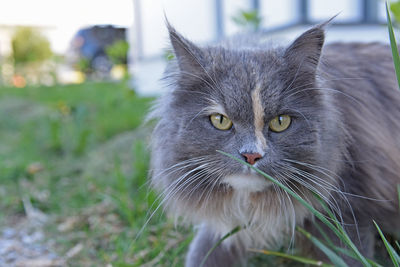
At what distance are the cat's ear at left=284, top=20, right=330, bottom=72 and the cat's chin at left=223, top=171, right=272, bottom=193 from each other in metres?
0.52

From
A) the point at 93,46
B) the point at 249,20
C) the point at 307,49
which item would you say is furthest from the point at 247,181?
the point at 93,46

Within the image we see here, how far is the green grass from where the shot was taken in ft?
7.73

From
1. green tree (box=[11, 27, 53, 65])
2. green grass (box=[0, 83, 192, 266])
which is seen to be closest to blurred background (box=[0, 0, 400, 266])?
green grass (box=[0, 83, 192, 266])

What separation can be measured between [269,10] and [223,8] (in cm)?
149

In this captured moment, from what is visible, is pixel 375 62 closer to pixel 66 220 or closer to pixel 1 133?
pixel 66 220

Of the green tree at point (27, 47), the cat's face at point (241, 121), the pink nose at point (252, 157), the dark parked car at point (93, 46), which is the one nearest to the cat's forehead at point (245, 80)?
the cat's face at point (241, 121)

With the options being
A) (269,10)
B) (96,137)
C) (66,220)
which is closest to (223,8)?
(269,10)

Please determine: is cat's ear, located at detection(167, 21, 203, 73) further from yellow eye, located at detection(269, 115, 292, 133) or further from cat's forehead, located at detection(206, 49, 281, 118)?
yellow eye, located at detection(269, 115, 292, 133)

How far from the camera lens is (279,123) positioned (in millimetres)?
1606

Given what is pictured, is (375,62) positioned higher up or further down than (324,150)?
higher up

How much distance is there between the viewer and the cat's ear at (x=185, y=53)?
5.73 feet

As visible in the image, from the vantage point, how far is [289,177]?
161cm

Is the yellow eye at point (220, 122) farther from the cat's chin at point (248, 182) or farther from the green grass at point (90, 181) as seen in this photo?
the green grass at point (90, 181)

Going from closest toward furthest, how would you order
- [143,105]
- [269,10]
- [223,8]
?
1. [143,105]
2. [269,10]
3. [223,8]
